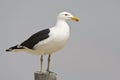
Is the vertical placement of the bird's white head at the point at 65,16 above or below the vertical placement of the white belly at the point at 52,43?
above

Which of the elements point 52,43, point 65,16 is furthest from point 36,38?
point 65,16

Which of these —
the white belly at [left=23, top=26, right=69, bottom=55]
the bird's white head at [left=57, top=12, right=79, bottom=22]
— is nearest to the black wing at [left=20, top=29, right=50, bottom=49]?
the white belly at [left=23, top=26, right=69, bottom=55]

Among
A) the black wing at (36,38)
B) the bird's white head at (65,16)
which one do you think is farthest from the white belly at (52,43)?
the bird's white head at (65,16)

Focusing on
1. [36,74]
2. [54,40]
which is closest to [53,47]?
[54,40]

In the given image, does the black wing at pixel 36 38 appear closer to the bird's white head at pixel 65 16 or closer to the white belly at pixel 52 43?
the white belly at pixel 52 43

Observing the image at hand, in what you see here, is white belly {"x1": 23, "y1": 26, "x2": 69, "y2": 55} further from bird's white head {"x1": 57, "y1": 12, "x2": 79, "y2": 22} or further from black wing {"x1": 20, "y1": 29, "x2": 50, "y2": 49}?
bird's white head {"x1": 57, "y1": 12, "x2": 79, "y2": 22}

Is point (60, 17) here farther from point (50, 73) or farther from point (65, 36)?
point (50, 73)

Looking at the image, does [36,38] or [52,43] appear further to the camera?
[36,38]

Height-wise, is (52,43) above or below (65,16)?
below

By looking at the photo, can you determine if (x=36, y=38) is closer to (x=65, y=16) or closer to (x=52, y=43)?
(x=52, y=43)

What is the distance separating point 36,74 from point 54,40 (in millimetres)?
362

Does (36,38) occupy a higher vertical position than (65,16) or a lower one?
lower

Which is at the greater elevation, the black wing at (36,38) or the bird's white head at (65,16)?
the bird's white head at (65,16)

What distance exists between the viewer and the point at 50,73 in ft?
11.6
